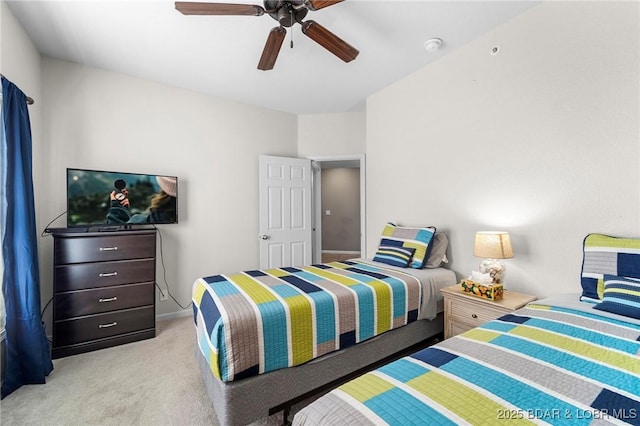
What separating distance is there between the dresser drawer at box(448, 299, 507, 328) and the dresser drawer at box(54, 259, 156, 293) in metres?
2.75

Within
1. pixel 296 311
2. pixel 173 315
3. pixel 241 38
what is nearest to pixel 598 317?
pixel 296 311

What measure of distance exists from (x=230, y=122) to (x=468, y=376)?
147 inches

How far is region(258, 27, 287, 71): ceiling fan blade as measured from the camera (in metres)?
1.85

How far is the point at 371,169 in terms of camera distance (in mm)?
3662

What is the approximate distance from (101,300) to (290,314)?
2041mm

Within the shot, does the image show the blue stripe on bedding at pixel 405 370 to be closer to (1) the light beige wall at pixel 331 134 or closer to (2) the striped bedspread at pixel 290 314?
(2) the striped bedspread at pixel 290 314

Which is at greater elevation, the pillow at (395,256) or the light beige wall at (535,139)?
the light beige wall at (535,139)

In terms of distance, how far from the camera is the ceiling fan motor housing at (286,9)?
1.77 meters

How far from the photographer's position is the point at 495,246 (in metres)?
2.10

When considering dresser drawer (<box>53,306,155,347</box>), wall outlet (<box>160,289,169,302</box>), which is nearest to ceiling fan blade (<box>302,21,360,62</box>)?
dresser drawer (<box>53,306,155,347</box>)

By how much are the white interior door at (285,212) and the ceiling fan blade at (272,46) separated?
1.80m

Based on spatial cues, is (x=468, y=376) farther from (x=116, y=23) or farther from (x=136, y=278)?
(x=116, y=23)

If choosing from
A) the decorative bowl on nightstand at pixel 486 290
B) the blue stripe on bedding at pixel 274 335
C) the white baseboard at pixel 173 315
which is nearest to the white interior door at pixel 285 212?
the white baseboard at pixel 173 315

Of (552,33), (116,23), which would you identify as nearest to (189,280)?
(116,23)
